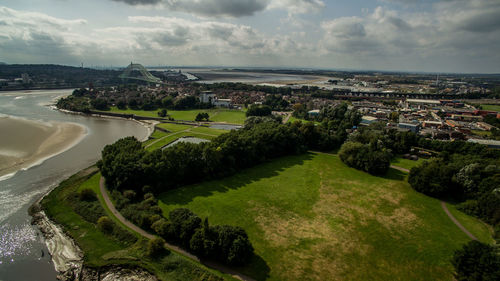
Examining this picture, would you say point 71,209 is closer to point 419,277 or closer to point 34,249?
point 34,249

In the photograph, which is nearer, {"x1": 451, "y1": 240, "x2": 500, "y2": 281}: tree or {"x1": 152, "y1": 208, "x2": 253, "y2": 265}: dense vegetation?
{"x1": 451, "y1": 240, "x2": 500, "y2": 281}: tree

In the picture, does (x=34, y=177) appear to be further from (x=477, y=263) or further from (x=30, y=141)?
(x=477, y=263)

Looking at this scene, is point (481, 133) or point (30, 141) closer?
point (30, 141)

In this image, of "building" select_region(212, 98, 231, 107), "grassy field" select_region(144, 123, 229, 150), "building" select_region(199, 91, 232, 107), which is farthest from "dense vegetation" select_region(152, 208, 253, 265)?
"building" select_region(199, 91, 232, 107)

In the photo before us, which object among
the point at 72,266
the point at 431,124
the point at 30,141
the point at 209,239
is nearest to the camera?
the point at 209,239

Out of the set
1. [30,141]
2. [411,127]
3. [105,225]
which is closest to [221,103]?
[30,141]

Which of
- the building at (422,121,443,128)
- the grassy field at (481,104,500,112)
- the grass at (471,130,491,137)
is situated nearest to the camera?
the grass at (471,130,491,137)

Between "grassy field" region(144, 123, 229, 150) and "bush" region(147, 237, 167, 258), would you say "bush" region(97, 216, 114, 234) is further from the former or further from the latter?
"grassy field" region(144, 123, 229, 150)
